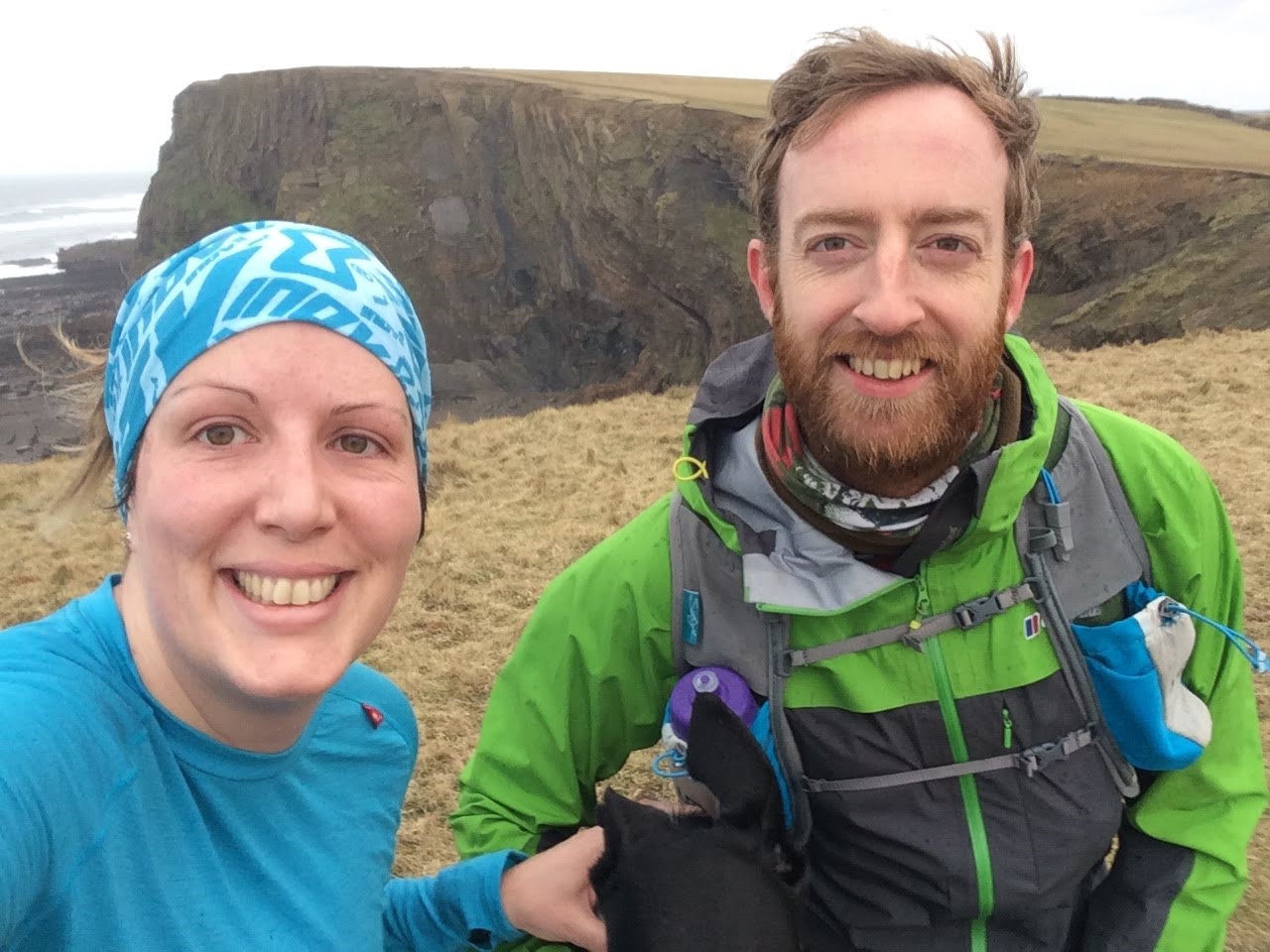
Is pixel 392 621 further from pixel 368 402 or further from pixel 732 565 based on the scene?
pixel 368 402

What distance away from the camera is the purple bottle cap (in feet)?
6.46

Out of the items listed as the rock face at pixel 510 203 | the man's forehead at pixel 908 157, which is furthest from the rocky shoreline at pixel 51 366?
the man's forehead at pixel 908 157

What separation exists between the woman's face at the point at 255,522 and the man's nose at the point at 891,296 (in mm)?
1040

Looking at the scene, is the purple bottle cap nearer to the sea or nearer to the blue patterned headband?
the blue patterned headband

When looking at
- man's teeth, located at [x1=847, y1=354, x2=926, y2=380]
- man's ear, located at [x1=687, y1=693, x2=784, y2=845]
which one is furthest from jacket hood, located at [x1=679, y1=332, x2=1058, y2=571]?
man's ear, located at [x1=687, y1=693, x2=784, y2=845]

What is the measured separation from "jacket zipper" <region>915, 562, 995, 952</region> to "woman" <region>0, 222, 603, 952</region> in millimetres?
1104

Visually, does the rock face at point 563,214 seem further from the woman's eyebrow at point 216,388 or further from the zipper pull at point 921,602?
the woman's eyebrow at point 216,388

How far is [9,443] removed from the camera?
26.5 m

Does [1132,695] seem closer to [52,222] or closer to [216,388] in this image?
[216,388]

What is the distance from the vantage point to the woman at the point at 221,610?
1272mm

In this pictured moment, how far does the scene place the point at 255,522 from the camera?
4.51 ft

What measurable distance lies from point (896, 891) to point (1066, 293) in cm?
1996

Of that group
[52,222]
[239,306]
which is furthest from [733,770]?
[52,222]

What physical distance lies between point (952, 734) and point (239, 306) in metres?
1.62
